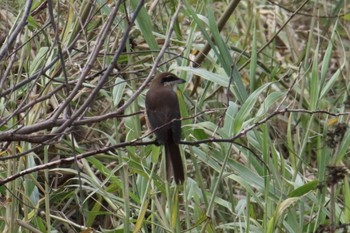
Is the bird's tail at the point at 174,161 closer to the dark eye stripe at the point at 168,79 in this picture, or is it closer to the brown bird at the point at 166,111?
the brown bird at the point at 166,111

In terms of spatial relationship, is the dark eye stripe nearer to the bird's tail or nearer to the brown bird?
the brown bird

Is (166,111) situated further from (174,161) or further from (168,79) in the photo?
(174,161)

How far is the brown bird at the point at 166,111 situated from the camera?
2963mm

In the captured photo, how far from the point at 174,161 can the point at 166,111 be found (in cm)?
31

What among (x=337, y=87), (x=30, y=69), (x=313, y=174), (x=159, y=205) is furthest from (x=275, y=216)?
(x=337, y=87)

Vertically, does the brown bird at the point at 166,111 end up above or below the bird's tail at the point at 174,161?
above

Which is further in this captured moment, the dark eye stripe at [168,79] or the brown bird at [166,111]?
the dark eye stripe at [168,79]

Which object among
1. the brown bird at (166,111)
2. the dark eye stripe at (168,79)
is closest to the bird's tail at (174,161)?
the brown bird at (166,111)

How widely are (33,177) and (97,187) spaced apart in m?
0.27

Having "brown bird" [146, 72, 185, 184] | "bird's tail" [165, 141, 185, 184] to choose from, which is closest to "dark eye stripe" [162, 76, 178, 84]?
"brown bird" [146, 72, 185, 184]

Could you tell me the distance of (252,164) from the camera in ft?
10.2

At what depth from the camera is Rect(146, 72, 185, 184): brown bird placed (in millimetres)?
2963

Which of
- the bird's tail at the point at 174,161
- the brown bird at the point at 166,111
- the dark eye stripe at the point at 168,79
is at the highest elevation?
the dark eye stripe at the point at 168,79

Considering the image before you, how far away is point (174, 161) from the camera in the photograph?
116 inches
